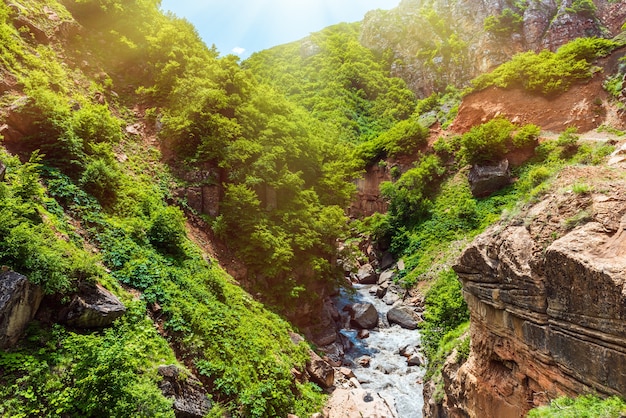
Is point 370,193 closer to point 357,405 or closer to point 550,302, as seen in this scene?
point 357,405

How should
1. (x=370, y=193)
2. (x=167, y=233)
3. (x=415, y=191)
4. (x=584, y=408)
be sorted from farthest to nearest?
1. (x=370, y=193)
2. (x=415, y=191)
3. (x=167, y=233)
4. (x=584, y=408)

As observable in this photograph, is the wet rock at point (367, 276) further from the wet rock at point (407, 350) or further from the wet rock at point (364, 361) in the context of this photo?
the wet rock at point (364, 361)

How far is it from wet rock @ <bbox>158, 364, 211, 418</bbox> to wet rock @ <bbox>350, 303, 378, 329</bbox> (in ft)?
50.5

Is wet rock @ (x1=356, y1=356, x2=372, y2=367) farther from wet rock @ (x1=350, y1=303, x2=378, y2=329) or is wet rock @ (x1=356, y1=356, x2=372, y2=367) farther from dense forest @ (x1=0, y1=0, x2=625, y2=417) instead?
dense forest @ (x1=0, y1=0, x2=625, y2=417)

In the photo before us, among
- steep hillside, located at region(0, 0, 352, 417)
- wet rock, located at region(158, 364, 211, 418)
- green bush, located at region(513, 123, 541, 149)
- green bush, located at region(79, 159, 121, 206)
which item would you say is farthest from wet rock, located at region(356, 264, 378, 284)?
green bush, located at region(79, 159, 121, 206)

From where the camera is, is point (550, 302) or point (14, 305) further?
point (14, 305)

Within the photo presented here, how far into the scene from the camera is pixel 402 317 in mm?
24297

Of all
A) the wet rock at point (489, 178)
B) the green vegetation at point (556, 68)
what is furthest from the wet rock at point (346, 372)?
the green vegetation at point (556, 68)

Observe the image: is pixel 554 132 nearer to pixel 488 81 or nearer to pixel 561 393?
pixel 488 81

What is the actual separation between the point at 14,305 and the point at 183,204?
1164 centimetres

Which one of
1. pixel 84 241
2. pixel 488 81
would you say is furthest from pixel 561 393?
pixel 488 81

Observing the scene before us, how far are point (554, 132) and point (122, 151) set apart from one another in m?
37.0

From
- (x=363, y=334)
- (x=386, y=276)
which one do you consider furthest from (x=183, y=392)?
(x=386, y=276)

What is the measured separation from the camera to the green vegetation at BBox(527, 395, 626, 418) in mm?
5227
